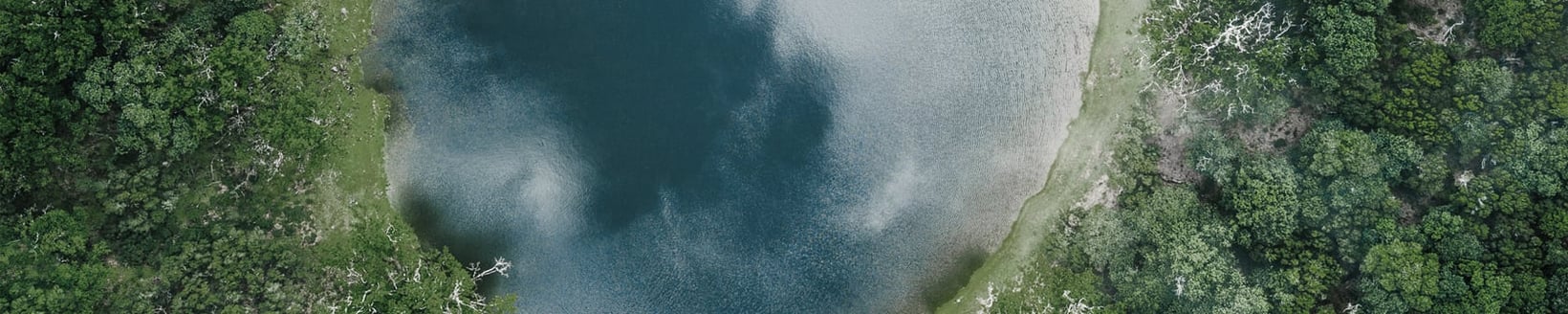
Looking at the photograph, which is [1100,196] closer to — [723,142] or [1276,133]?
[1276,133]

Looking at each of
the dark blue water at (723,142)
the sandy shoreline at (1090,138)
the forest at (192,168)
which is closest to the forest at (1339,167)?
the sandy shoreline at (1090,138)

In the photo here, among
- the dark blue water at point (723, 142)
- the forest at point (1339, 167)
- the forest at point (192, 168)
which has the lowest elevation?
the forest at point (1339, 167)

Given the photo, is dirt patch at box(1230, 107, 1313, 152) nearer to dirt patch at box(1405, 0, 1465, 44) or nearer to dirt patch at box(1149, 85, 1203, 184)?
dirt patch at box(1149, 85, 1203, 184)

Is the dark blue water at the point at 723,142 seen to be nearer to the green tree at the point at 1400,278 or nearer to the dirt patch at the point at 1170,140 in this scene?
the dirt patch at the point at 1170,140

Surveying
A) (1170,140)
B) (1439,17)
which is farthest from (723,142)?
(1439,17)

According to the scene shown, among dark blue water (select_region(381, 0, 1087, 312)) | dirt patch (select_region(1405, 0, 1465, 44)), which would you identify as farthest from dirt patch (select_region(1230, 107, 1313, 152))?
dark blue water (select_region(381, 0, 1087, 312))

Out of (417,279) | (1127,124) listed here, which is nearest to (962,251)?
(1127,124)
